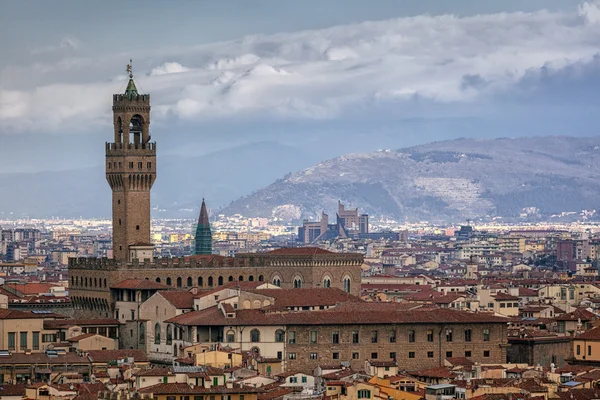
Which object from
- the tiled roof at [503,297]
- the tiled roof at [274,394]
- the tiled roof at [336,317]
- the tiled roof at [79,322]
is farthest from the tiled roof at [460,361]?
the tiled roof at [503,297]

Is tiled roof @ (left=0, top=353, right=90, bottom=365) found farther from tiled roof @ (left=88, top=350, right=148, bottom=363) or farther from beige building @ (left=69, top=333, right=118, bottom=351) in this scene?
beige building @ (left=69, top=333, right=118, bottom=351)

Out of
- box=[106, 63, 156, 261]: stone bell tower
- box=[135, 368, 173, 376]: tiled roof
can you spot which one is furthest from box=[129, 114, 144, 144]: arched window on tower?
box=[135, 368, 173, 376]: tiled roof

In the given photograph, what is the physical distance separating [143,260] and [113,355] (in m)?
22.6

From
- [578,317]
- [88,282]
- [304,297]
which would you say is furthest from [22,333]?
[578,317]

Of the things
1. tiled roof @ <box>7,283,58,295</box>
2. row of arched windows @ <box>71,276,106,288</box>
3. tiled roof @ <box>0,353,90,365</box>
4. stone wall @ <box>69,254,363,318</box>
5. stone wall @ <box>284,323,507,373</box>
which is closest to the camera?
tiled roof @ <box>0,353,90,365</box>

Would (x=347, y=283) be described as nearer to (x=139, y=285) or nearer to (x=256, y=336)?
(x=139, y=285)

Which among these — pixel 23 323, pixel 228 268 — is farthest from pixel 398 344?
pixel 228 268

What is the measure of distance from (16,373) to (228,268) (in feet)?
97.1

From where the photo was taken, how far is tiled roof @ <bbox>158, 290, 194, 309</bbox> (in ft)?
277

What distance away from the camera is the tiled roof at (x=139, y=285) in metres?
91.4

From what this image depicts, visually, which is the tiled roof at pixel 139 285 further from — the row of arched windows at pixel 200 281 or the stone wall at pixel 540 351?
the stone wall at pixel 540 351

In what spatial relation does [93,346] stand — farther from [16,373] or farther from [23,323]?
[16,373]

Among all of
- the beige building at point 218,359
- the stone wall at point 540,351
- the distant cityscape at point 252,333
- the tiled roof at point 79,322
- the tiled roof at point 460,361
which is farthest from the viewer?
the tiled roof at point 79,322

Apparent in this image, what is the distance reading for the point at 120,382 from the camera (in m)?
65.8
